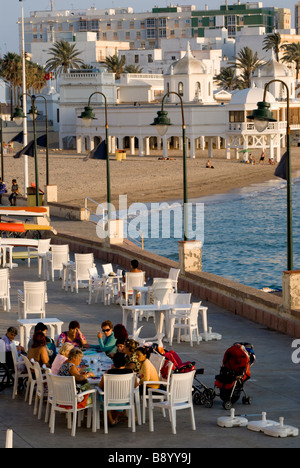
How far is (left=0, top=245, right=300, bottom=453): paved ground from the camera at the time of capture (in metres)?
10.9

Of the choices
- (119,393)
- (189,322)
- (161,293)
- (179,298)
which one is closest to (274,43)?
(161,293)

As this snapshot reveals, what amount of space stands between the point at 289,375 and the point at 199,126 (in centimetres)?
7074

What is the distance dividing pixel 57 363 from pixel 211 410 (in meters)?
1.94

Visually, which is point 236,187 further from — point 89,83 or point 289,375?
Answer: point 289,375

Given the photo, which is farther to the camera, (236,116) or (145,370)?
(236,116)

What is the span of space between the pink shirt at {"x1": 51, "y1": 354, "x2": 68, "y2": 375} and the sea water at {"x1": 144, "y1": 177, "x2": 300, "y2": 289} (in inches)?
925

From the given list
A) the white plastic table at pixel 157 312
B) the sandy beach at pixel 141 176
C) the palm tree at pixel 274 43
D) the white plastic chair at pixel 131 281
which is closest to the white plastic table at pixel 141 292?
the white plastic chair at pixel 131 281

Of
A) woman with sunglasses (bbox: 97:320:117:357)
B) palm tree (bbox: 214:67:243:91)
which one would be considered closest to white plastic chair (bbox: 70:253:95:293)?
woman with sunglasses (bbox: 97:320:117:357)

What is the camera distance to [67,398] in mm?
11508

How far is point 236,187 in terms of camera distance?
226 feet

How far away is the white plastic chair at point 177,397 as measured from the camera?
37.6 ft

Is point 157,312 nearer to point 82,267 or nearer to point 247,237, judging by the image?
point 82,267

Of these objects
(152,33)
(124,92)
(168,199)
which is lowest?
(168,199)

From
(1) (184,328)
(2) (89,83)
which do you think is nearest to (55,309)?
(1) (184,328)
